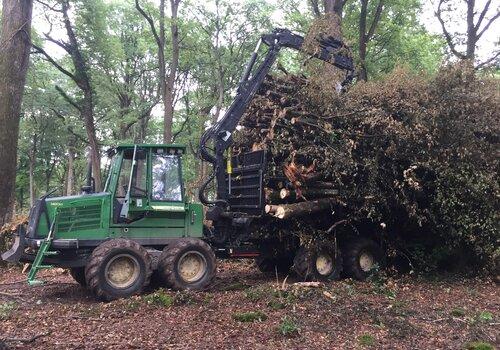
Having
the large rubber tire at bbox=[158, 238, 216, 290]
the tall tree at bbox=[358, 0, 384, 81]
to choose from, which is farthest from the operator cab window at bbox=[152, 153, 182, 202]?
the tall tree at bbox=[358, 0, 384, 81]

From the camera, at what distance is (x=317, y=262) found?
10.1 meters

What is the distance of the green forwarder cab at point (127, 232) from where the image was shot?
8.14 m

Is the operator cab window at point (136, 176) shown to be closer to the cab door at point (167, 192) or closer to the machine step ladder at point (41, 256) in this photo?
the cab door at point (167, 192)

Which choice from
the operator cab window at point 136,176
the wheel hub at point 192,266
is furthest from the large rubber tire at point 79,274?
the wheel hub at point 192,266

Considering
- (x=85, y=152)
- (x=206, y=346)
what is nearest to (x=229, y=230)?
(x=206, y=346)

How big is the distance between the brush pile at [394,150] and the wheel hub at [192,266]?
165 centimetres

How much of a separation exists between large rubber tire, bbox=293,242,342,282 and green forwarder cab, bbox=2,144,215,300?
1.99 meters

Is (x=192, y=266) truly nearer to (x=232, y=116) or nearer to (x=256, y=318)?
(x=256, y=318)

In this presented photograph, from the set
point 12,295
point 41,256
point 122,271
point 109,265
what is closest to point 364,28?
point 122,271

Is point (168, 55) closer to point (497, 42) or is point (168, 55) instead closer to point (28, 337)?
point (497, 42)

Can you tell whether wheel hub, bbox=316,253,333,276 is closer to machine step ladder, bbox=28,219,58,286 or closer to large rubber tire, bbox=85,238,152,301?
large rubber tire, bbox=85,238,152,301

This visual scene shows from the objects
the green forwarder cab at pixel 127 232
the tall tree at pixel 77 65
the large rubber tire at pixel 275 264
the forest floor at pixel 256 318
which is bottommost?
the forest floor at pixel 256 318

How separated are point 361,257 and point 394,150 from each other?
94.6 inches

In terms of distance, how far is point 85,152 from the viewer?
115ft
